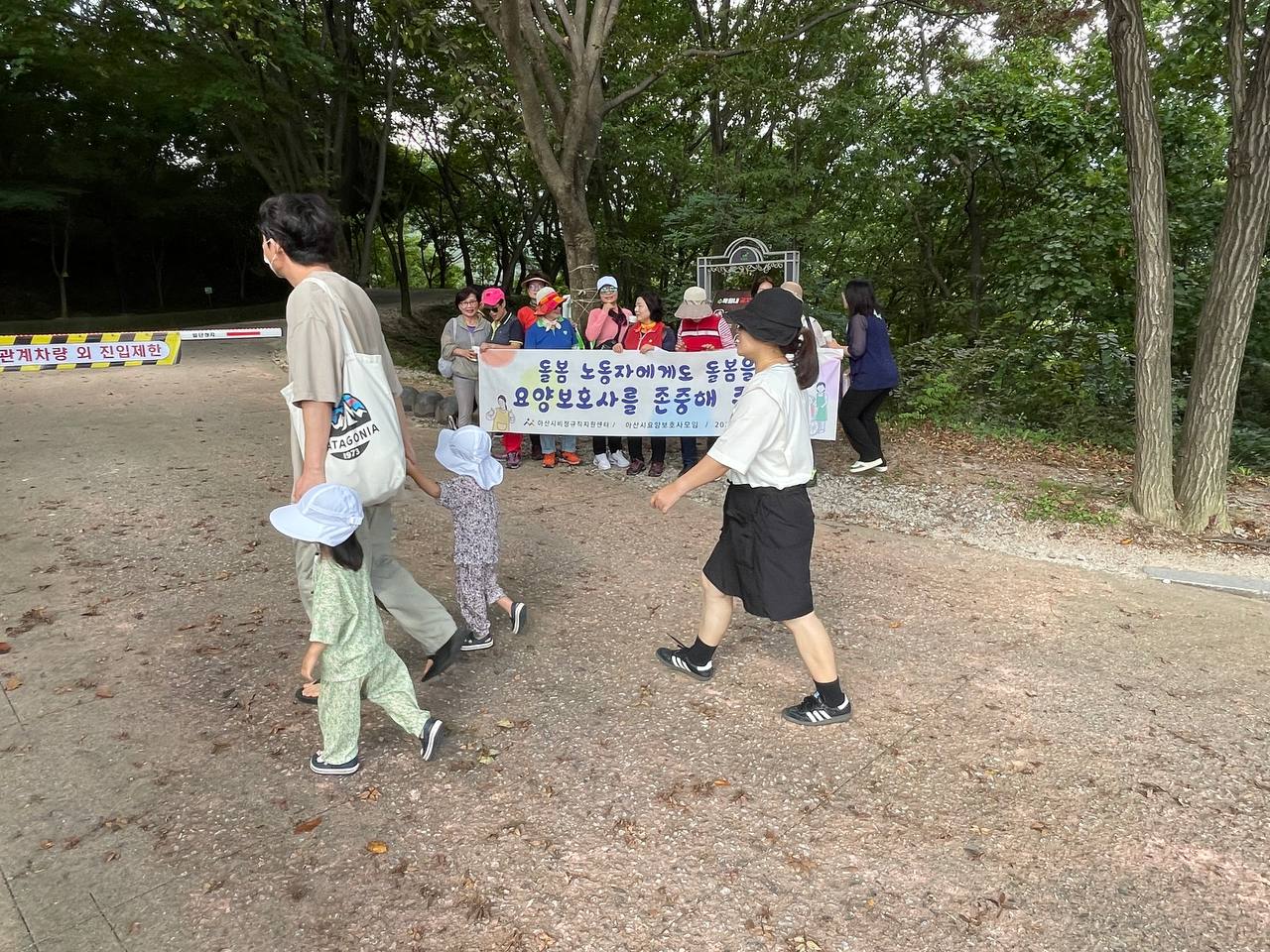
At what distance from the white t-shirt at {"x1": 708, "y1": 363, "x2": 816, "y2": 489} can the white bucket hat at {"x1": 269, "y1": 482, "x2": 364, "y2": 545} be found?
1.36 m

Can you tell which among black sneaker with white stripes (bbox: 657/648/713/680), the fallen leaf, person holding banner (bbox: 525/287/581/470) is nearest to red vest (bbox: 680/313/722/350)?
person holding banner (bbox: 525/287/581/470)

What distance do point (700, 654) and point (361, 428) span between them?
74.2 inches

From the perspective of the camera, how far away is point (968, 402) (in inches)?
372

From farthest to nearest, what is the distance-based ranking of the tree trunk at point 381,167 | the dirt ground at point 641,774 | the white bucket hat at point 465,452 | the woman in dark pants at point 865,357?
1. the tree trunk at point 381,167
2. the woman in dark pants at point 865,357
3. the white bucket hat at point 465,452
4. the dirt ground at point 641,774

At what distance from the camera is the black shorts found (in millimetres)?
3184

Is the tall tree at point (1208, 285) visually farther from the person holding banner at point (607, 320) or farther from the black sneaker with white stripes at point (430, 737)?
the black sneaker with white stripes at point (430, 737)

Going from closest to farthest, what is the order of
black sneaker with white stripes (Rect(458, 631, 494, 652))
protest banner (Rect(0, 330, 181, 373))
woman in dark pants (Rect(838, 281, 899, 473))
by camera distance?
1. black sneaker with white stripes (Rect(458, 631, 494, 652))
2. woman in dark pants (Rect(838, 281, 899, 473))
3. protest banner (Rect(0, 330, 181, 373))

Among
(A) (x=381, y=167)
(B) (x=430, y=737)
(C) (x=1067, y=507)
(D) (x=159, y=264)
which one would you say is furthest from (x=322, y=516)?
(D) (x=159, y=264)

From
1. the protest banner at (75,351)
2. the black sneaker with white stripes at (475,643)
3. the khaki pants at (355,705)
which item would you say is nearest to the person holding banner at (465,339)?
the protest banner at (75,351)

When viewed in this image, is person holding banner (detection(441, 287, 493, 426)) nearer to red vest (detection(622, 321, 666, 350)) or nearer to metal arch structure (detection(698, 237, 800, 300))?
red vest (detection(622, 321, 666, 350))

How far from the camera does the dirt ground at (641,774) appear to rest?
7.89 ft

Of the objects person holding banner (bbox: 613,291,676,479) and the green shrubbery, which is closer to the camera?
person holding banner (bbox: 613,291,676,479)

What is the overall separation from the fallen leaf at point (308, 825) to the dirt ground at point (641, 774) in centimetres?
6

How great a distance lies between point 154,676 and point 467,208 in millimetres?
28546
